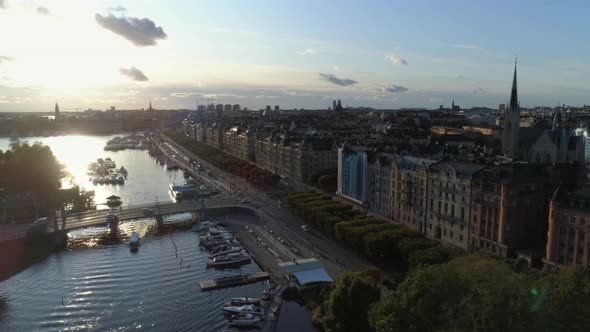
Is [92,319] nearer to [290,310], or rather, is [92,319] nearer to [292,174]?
[290,310]

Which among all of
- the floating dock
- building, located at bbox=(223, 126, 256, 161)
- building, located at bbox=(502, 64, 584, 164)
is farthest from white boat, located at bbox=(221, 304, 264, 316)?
building, located at bbox=(223, 126, 256, 161)

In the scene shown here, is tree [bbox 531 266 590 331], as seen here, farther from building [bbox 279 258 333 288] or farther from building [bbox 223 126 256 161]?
building [bbox 223 126 256 161]

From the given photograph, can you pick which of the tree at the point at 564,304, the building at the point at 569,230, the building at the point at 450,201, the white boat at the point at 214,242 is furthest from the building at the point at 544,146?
the tree at the point at 564,304

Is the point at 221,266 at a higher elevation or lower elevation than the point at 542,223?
lower

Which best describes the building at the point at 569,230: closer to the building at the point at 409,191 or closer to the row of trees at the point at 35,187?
the building at the point at 409,191

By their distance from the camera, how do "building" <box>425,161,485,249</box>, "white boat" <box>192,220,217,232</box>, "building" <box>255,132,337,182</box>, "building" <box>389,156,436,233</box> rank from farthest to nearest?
"building" <box>255,132,337,182</box> < "white boat" <box>192,220,217,232</box> < "building" <box>389,156,436,233</box> < "building" <box>425,161,485,249</box>

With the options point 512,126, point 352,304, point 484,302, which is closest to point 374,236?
point 352,304

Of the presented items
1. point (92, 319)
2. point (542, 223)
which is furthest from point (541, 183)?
point (92, 319)
